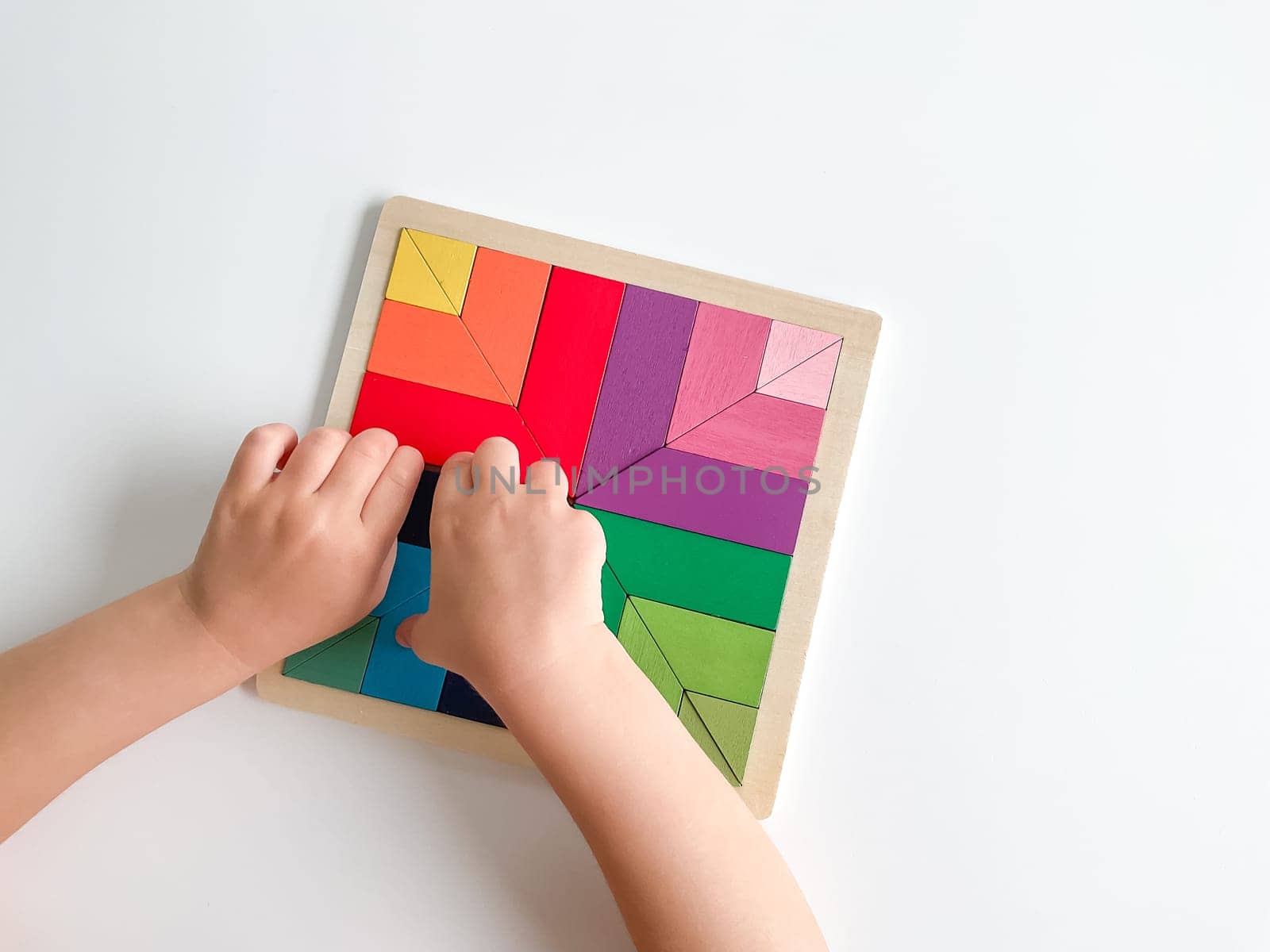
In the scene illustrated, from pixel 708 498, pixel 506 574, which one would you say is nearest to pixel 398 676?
pixel 506 574

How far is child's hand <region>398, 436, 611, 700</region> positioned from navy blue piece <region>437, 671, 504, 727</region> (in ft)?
0.17

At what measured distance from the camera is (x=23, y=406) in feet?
2.11

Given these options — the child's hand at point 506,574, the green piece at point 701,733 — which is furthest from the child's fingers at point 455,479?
the green piece at point 701,733

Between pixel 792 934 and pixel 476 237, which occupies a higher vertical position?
pixel 476 237

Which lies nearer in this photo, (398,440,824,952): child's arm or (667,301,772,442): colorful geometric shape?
(398,440,824,952): child's arm

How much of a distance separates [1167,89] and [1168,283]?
14 cm

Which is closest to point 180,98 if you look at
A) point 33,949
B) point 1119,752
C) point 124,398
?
point 124,398

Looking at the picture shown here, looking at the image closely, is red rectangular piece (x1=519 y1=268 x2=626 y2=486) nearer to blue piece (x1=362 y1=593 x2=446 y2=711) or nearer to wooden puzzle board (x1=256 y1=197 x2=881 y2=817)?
wooden puzzle board (x1=256 y1=197 x2=881 y2=817)

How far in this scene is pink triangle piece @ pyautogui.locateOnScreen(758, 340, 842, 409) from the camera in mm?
630

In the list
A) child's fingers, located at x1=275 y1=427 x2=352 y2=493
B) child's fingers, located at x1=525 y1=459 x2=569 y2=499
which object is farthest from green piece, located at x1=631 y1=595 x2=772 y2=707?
child's fingers, located at x1=275 y1=427 x2=352 y2=493

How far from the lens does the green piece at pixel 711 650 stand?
0.62 metres

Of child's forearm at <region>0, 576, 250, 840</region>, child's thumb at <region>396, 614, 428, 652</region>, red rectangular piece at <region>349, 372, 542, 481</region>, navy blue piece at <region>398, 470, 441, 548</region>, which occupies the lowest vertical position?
child's forearm at <region>0, 576, 250, 840</region>

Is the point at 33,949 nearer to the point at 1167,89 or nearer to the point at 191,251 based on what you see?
the point at 191,251

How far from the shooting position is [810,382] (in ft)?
2.07
